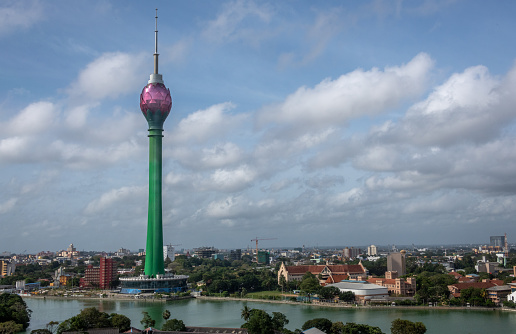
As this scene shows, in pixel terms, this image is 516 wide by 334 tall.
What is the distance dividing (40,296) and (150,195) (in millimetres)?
11509

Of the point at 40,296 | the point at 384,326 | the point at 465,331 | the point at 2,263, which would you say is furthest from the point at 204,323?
the point at 2,263

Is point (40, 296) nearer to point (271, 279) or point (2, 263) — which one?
point (271, 279)

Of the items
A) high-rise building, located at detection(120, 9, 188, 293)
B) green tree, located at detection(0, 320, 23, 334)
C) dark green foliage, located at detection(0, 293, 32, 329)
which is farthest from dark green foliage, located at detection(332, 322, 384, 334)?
high-rise building, located at detection(120, 9, 188, 293)

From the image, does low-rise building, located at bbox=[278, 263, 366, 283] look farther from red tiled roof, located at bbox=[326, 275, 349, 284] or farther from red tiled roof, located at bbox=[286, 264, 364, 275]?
red tiled roof, located at bbox=[326, 275, 349, 284]

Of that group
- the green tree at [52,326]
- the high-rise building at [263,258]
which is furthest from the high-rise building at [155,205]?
the high-rise building at [263,258]

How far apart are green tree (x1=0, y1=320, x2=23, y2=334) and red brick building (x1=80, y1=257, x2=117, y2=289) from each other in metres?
24.3

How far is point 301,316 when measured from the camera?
27688mm

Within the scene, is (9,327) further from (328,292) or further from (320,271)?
(320,271)

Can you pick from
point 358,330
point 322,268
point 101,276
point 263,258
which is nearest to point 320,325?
point 358,330

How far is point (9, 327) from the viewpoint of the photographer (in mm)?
22172

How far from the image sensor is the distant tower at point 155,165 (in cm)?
4209

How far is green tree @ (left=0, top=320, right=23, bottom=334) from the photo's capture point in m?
22.0

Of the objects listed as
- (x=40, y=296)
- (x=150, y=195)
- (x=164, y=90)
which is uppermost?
(x=164, y=90)

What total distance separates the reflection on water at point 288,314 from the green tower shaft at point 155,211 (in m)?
5.80
